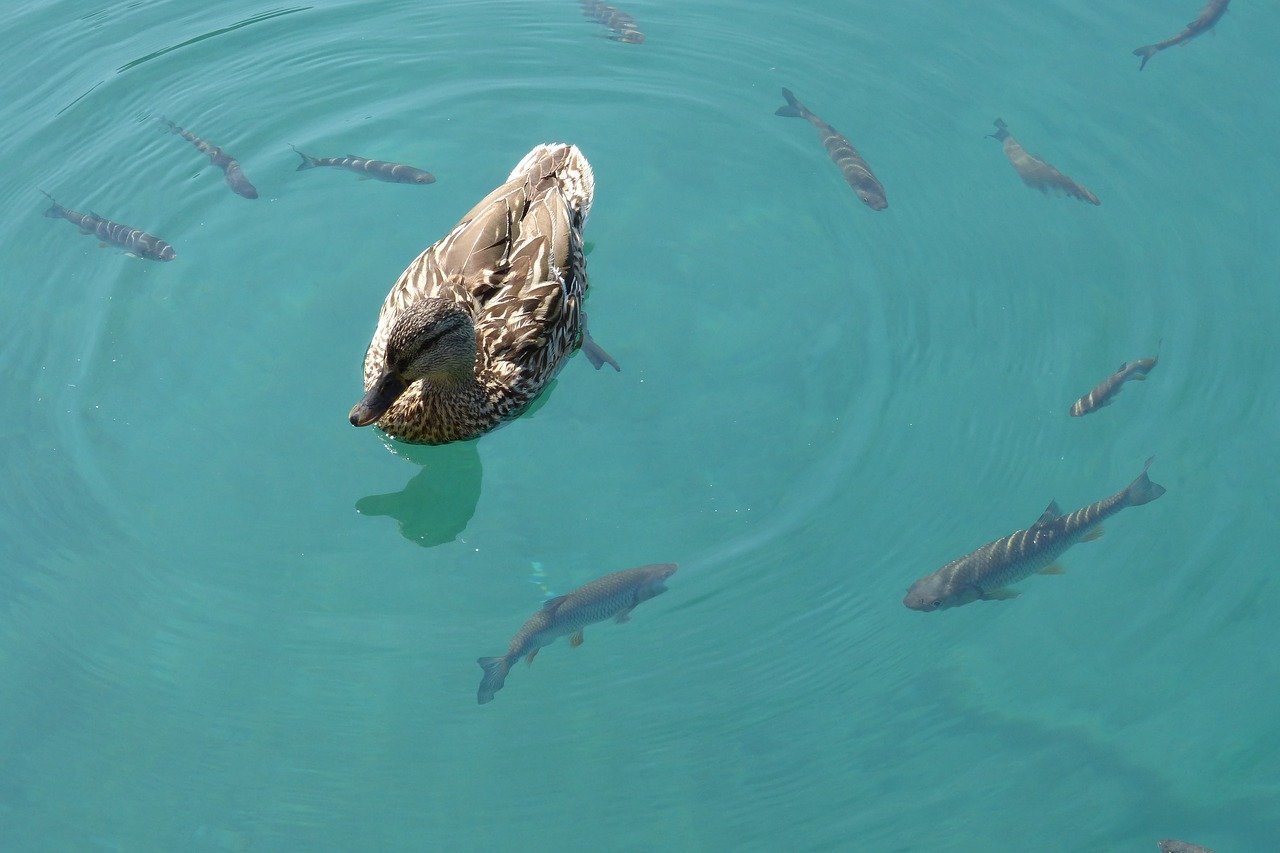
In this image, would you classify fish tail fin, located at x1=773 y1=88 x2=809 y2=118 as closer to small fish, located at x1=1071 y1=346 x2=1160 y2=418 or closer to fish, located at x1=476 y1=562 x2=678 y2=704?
small fish, located at x1=1071 y1=346 x2=1160 y2=418

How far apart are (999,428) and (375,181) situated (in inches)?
196

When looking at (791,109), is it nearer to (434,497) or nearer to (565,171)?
(565,171)

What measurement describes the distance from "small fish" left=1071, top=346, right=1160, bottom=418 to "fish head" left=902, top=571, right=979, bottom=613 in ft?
5.51

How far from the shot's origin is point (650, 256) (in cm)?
850

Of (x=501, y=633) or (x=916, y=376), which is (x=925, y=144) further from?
(x=501, y=633)

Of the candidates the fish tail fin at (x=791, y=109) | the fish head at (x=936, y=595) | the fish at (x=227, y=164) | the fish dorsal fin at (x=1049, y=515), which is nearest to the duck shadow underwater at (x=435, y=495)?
the fish at (x=227, y=164)

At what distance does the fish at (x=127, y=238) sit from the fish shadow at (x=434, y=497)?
7.91 ft

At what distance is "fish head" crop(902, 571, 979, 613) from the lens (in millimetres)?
6684

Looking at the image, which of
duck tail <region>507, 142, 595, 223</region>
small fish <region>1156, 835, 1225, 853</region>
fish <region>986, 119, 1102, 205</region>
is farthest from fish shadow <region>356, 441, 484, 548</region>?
fish <region>986, 119, 1102, 205</region>

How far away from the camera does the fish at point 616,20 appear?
10.2 m

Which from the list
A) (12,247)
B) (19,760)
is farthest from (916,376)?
(12,247)

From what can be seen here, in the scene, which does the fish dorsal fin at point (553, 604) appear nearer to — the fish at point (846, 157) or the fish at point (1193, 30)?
the fish at point (846, 157)

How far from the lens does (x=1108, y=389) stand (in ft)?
24.9

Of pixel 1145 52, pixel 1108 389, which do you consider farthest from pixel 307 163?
pixel 1145 52
